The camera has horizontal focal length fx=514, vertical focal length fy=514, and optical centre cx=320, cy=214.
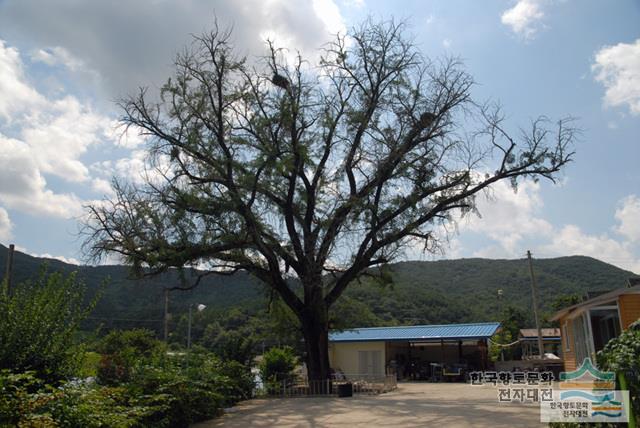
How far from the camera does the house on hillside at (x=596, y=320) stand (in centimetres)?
1427

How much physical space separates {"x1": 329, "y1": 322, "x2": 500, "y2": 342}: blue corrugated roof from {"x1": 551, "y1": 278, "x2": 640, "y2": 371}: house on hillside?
238 inches

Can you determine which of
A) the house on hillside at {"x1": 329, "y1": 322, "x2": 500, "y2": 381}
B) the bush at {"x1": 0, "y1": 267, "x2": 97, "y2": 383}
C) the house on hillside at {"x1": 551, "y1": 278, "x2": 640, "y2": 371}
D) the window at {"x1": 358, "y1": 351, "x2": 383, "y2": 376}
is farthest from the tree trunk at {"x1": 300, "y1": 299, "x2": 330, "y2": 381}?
the bush at {"x1": 0, "y1": 267, "x2": 97, "y2": 383}

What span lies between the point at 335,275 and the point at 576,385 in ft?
42.5

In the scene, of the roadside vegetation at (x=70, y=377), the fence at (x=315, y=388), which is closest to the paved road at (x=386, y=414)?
the roadside vegetation at (x=70, y=377)

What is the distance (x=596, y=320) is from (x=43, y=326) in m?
18.9

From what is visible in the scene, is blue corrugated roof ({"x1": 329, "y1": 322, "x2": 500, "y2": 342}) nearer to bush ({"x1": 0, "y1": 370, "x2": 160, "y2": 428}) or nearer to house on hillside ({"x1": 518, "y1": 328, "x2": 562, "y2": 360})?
house on hillside ({"x1": 518, "y1": 328, "x2": 562, "y2": 360})

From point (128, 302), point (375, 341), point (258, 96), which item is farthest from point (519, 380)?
point (128, 302)

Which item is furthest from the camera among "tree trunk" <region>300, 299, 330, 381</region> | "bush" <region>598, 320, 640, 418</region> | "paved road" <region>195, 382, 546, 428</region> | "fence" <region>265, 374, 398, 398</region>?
"tree trunk" <region>300, 299, 330, 381</region>

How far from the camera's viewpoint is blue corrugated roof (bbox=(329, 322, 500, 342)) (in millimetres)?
29297

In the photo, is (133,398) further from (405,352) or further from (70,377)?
(405,352)

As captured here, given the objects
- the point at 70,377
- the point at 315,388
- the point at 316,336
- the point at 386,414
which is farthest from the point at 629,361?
the point at 316,336

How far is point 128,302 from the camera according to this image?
39688mm

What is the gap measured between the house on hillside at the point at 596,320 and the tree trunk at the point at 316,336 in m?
9.31

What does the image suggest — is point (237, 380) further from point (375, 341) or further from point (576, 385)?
point (375, 341)
